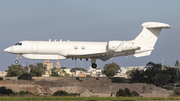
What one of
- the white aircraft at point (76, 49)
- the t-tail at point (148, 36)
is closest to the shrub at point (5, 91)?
the white aircraft at point (76, 49)

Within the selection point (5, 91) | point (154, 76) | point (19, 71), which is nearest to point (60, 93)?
point (5, 91)

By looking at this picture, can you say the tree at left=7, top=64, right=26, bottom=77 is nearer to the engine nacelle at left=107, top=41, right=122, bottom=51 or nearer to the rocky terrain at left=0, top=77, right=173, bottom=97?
the rocky terrain at left=0, top=77, right=173, bottom=97

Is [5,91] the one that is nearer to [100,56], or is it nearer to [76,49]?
[76,49]

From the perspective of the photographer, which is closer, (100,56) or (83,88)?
(100,56)

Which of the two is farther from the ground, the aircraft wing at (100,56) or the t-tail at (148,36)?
the t-tail at (148,36)

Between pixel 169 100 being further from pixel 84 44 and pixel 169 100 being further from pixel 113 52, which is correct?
pixel 84 44

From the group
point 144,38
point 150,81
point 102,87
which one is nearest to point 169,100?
point 144,38

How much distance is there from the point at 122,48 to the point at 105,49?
9.95 feet

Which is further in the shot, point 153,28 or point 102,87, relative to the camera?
point 102,87

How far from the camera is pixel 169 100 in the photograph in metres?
35.3

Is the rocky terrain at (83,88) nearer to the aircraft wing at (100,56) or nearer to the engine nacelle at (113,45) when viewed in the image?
the aircraft wing at (100,56)

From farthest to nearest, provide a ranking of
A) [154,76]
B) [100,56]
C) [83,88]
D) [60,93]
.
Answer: [154,76]
[83,88]
[60,93]
[100,56]

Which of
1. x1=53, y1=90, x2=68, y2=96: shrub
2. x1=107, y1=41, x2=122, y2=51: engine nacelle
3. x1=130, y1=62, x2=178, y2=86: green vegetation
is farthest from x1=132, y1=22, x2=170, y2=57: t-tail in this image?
x1=130, y1=62, x2=178, y2=86: green vegetation

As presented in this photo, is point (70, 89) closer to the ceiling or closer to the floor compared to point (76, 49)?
closer to the floor
